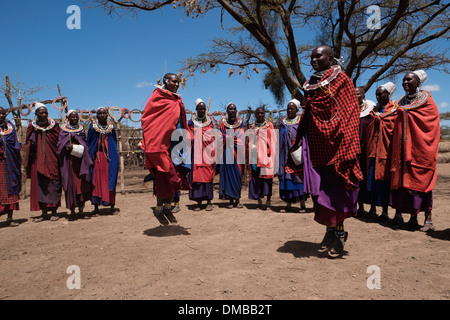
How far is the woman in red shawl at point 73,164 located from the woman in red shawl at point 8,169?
0.80 metres

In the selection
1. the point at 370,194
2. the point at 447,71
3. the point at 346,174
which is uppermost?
the point at 447,71

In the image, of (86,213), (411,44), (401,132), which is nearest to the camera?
(401,132)

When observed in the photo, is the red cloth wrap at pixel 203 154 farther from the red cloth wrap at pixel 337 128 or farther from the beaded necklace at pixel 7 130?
the red cloth wrap at pixel 337 128

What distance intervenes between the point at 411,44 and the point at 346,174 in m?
8.66

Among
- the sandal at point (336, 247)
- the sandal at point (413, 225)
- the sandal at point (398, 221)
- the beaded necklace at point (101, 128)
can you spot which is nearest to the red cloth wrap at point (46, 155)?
→ the beaded necklace at point (101, 128)

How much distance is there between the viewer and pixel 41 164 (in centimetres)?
→ 596

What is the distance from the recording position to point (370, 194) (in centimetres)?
551

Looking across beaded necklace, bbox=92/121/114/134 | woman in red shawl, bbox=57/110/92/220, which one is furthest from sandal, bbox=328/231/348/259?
beaded necklace, bbox=92/121/114/134

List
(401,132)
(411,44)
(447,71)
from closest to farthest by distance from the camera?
(401,132) < (411,44) < (447,71)

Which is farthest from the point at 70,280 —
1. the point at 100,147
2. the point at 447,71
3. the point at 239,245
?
the point at 447,71

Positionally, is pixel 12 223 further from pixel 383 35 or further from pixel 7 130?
pixel 383 35

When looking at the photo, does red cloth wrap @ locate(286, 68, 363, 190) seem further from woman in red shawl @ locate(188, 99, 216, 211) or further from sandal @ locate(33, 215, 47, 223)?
sandal @ locate(33, 215, 47, 223)

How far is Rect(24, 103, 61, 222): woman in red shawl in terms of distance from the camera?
600 cm

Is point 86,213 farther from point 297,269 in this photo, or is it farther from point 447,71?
point 447,71
